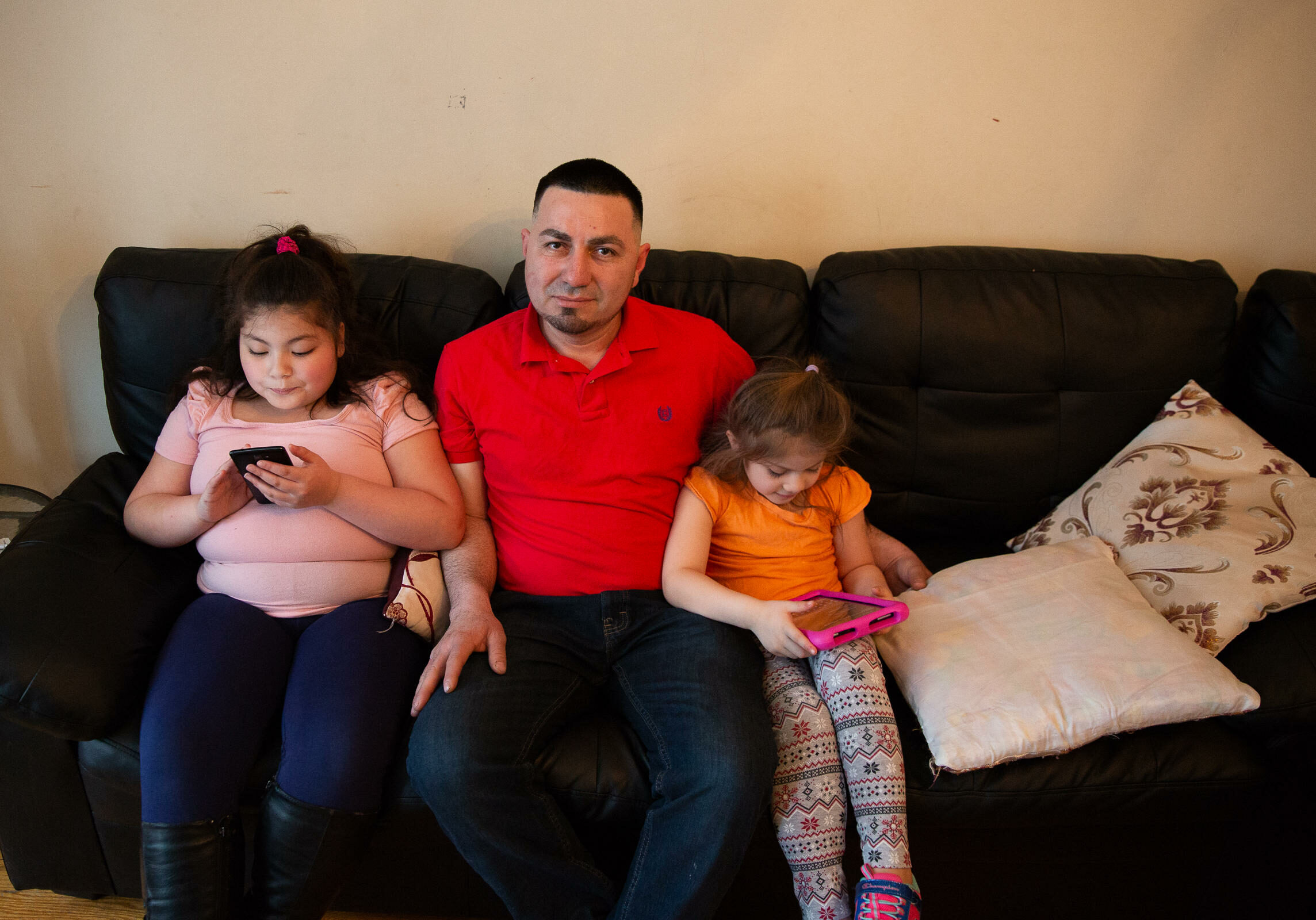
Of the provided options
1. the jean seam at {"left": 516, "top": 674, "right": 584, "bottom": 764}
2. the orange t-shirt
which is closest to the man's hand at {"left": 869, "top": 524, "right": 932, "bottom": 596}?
the orange t-shirt

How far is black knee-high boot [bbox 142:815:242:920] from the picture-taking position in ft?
3.86

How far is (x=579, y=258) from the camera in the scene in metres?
1.49

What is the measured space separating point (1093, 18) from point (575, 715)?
188 cm

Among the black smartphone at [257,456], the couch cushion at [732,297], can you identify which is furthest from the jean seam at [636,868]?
the couch cushion at [732,297]

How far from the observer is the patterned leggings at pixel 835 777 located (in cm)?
129

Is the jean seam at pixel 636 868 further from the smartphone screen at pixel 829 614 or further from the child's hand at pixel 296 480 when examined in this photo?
the child's hand at pixel 296 480

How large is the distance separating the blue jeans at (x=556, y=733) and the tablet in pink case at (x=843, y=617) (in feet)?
0.46

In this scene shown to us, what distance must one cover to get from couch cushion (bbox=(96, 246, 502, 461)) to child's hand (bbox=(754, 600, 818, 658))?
0.89 metres

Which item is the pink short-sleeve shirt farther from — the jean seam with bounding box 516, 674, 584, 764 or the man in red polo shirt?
the jean seam with bounding box 516, 674, 584, 764

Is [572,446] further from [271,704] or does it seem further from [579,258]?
[271,704]

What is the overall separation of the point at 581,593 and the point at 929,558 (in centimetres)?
82

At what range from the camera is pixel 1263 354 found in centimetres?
189

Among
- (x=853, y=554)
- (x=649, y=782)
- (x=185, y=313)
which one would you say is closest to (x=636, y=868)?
(x=649, y=782)

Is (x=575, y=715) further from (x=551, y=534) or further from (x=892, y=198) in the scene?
(x=892, y=198)
